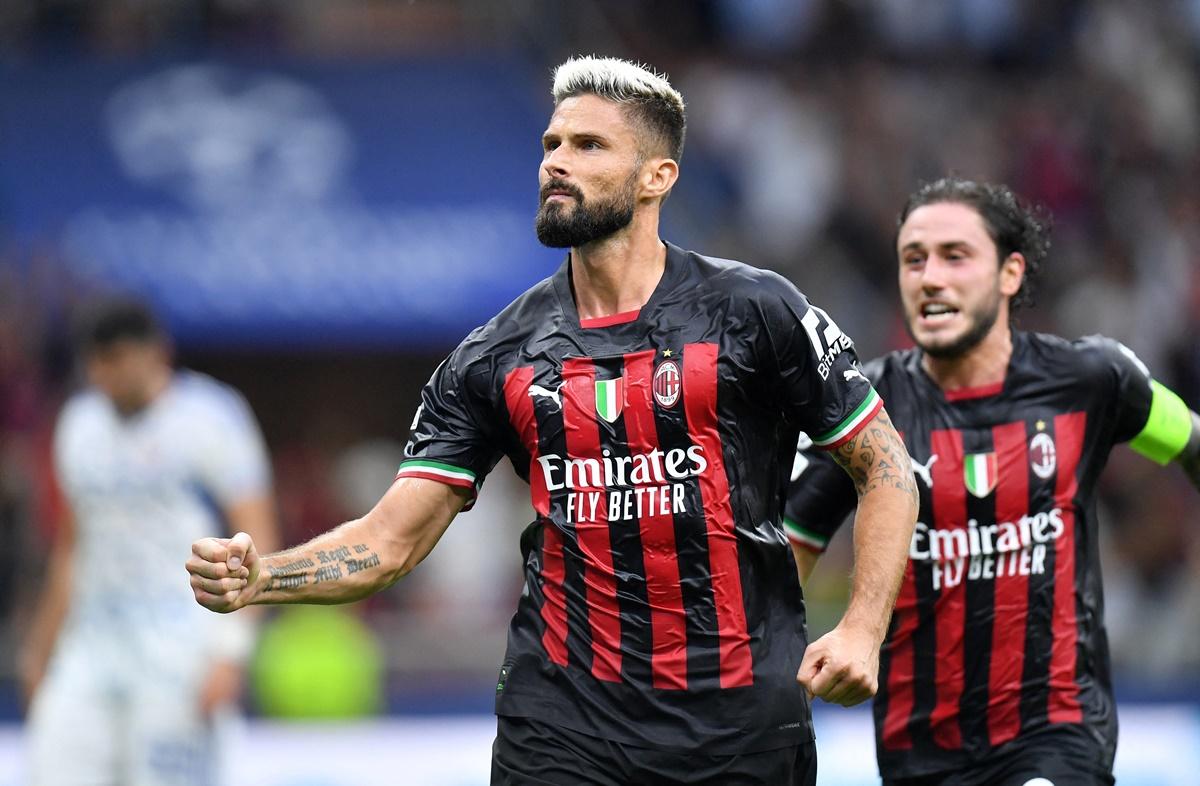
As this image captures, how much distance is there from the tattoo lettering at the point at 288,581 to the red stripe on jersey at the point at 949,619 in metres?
1.90

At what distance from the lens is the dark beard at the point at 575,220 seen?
4.61 metres

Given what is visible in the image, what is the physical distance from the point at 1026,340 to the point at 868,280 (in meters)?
8.21

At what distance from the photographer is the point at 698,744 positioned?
443 cm

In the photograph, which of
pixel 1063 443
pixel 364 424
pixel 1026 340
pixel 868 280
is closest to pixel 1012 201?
pixel 1026 340

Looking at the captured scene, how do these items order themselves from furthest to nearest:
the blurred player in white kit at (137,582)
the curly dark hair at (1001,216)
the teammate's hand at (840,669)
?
the blurred player in white kit at (137,582)
the curly dark hair at (1001,216)
the teammate's hand at (840,669)

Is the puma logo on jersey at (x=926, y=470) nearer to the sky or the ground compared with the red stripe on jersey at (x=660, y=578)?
Answer: nearer to the sky

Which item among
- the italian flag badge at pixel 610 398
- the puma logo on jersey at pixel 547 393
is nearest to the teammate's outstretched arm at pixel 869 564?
the italian flag badge at pixel 610 398

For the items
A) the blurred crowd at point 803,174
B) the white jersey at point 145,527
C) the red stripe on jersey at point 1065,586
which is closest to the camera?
the red stripe on jersey at point 1065,586

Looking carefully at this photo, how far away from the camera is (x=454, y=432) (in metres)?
4.75

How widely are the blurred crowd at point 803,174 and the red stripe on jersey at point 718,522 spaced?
6864 mm

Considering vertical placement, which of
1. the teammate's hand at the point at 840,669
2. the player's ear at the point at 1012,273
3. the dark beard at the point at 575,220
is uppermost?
the player's ear at the point at 1012,273

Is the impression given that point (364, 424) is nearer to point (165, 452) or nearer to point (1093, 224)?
point (1093, 224)

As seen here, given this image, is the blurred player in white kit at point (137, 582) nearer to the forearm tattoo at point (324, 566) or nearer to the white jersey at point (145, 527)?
the white jersey at point (145, 527)

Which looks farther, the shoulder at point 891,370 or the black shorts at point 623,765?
the shoulder at point 891,370
